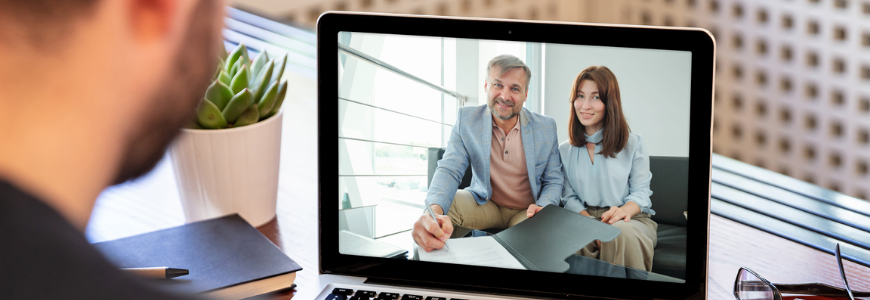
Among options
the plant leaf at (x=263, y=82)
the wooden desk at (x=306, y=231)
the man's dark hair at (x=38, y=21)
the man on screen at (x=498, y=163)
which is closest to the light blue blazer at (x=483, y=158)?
the man on screen at (x=498, y=163)

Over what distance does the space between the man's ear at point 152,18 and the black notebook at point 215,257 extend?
1.34 feet

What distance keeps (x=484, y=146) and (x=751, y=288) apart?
0.30 m

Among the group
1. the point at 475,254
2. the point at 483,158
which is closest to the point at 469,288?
the point at 475,254

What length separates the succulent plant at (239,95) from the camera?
685mm

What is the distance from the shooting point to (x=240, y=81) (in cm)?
71

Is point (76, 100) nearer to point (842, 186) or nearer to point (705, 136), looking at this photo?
point (705, 136)

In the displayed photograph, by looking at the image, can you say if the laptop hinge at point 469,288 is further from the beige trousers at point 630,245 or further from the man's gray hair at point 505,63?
the man's gray hair at point 505,63

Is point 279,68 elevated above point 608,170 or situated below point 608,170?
above

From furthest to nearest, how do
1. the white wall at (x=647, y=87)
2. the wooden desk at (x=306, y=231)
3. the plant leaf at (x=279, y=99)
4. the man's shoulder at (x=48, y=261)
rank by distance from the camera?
the plant leaf at (x=279, y=99) → the wooden desk at (x=306, y=231) → the white wall at (x=647, y=87) → the man's shoulder at (x=48, y=261)

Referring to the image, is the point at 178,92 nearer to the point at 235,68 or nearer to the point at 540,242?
the point at 540,242

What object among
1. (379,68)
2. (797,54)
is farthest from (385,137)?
(797,54)

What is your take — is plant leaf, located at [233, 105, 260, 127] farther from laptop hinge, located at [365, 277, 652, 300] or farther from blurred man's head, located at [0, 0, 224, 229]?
blurred man's head, located at [0, 0, 224, 229]

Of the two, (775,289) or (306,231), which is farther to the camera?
(306,231)

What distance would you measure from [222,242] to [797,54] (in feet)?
4.86
